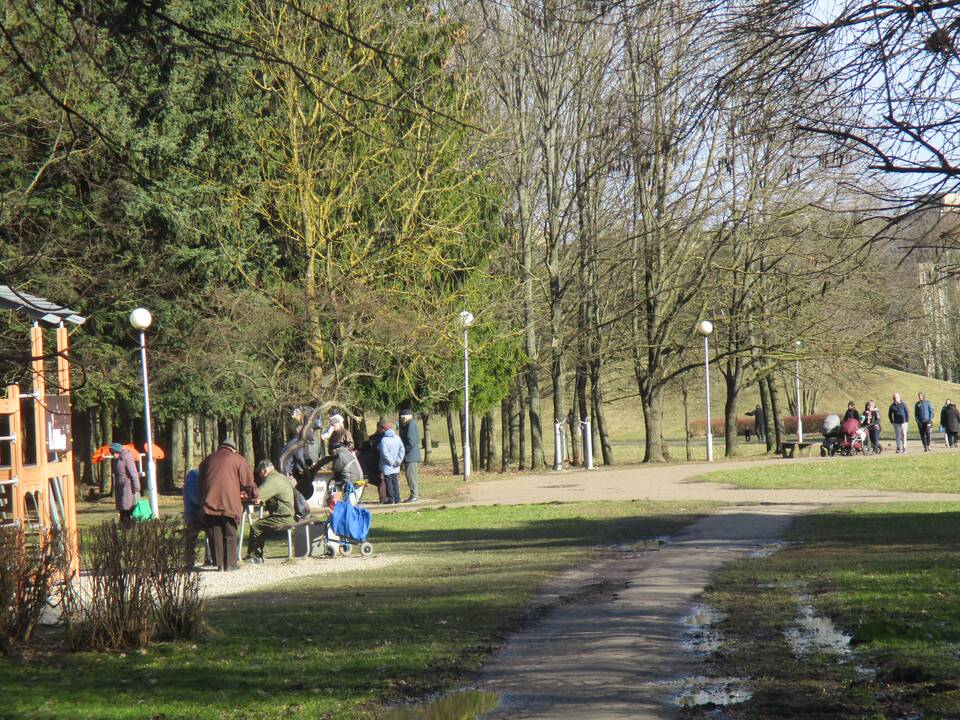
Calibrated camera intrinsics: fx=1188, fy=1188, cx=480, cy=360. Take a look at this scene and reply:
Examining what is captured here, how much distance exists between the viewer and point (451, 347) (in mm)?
34000

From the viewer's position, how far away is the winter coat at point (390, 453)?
83.1ft

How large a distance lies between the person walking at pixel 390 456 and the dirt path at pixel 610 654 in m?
11.7

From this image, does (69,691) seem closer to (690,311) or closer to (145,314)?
(145,314)

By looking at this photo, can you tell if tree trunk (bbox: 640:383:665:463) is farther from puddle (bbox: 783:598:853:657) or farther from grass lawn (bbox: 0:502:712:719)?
puddle (bbox: 783:598:853:657)

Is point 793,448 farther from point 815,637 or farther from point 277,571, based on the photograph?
point 815,637

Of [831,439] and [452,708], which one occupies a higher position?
[831,439]

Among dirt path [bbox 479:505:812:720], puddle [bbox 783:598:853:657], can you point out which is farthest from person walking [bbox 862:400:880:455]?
puddle [bbox 783:598:853:657]

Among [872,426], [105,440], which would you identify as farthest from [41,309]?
[105,440]

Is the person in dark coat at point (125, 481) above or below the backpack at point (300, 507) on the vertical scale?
above

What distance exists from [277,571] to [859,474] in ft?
62.0

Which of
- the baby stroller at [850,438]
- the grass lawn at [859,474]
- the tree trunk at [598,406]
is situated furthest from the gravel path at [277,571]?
the tree trunk at [598,406]

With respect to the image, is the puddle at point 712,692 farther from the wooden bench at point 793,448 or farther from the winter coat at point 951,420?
the winter coat at point 951,420

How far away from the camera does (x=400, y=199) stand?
107 ft

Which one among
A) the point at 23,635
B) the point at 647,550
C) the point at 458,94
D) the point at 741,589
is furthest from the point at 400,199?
the point at 23,635
